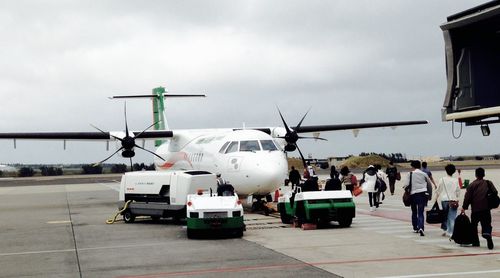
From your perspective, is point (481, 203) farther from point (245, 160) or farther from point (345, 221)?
point (245, 160)

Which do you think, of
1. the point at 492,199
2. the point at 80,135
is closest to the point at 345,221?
the point at 492,199

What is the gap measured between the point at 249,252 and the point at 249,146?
340 inches

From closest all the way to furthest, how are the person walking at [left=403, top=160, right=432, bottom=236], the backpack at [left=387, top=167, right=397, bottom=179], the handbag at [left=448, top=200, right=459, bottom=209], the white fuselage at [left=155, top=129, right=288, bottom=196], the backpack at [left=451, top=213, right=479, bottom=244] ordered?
1. the backpack at [left=451, top=213, right=479, bottom=244]
2. the handbag at [left=448, top=200, right=459, bottom=209]
3. the person walking at [left=403, top=160, right=432, bottom=236]
4. the white fuselage at [left=155, top=129, right=288, bottom=196]
5. the backpack at [left=387, top=167, right=397, bottom=179]

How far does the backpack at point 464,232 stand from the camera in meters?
11.9

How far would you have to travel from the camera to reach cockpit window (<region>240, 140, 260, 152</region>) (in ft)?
65.7

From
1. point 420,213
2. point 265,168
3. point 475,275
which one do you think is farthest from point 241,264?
point 265,168

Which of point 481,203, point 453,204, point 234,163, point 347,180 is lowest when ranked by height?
point 453,204

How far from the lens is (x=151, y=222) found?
62.5ft

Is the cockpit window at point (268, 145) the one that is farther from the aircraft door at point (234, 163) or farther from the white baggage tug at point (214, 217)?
the white baggage tug at point (214, 217)

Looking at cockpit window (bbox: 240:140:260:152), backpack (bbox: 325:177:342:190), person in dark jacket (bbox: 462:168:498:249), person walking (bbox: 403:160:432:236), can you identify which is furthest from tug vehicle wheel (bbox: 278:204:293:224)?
person in dark jacket (bbox: 462:168:498:249)

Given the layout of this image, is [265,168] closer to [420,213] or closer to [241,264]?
[420,213]

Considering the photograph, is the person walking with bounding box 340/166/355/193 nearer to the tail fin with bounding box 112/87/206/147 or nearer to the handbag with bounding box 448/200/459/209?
the handbag with bounding box 448/200/459/209

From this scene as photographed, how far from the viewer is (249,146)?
2023 cm

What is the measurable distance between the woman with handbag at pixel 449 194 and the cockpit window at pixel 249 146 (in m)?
7.86
